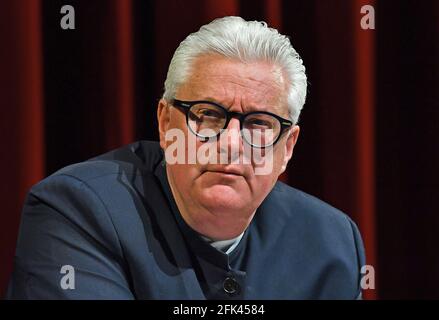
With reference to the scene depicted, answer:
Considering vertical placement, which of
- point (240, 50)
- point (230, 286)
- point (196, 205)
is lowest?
point (230, 286)

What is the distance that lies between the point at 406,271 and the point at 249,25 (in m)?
0.80

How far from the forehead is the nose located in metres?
0.03

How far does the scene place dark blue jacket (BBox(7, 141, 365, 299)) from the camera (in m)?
1.04

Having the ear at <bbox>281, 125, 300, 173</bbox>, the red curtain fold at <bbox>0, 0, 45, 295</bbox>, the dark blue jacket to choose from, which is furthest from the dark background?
the ear at <bbox>281, 125, 300, 173</bbox>

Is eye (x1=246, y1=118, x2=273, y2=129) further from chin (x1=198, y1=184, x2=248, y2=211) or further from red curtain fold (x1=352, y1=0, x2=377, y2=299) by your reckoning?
red curtain fold (x1=352, y1=0, x2=377, y2=299)

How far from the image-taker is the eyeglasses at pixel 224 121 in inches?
42.9

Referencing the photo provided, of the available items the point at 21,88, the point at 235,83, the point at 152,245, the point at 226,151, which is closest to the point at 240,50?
the point at 235,83

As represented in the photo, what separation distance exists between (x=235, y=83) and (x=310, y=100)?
542 millimetres

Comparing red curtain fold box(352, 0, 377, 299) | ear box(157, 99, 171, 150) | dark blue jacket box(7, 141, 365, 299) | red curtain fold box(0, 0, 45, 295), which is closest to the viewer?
dark blue jacket box(7, 141, 365, 299)

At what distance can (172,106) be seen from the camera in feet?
3.79

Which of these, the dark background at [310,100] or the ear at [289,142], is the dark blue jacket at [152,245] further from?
the dark background at [310,100]

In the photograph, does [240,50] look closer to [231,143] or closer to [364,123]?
[231,143]

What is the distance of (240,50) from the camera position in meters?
1.10

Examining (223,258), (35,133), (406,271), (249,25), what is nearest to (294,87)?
(249,25)
